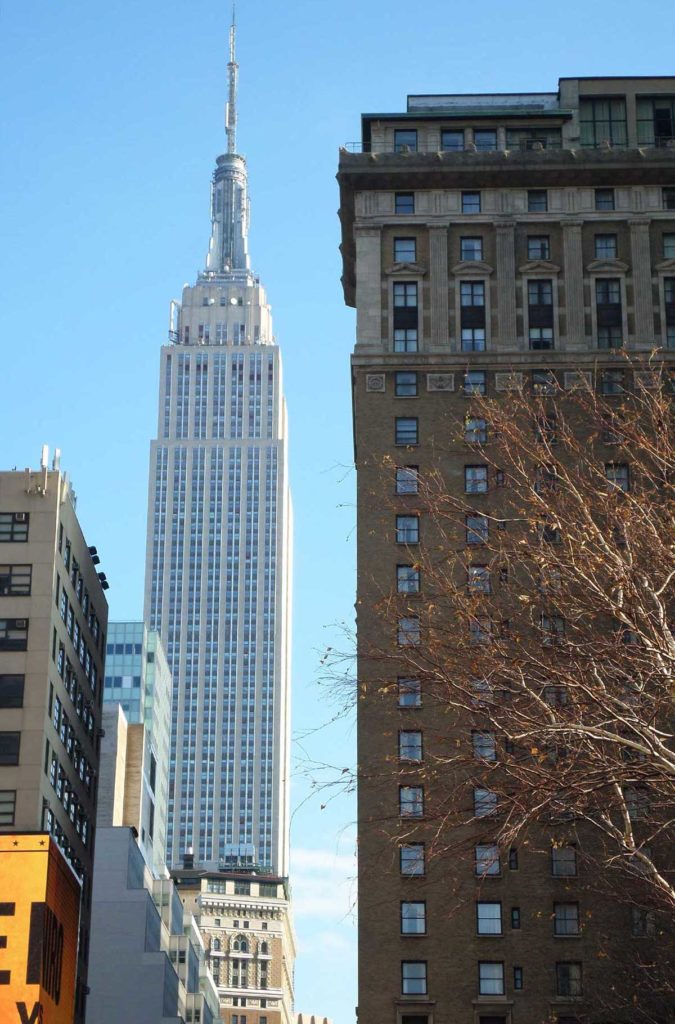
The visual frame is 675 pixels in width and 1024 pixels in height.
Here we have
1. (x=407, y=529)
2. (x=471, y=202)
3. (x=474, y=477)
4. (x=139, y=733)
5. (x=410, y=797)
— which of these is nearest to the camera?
(x=410, y=797)

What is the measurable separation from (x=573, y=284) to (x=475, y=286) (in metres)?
5.10

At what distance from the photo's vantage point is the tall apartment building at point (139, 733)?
16275cm

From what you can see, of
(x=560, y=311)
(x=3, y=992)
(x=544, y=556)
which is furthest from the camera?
(x=560, y=311)

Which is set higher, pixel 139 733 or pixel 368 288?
pixel 368 288

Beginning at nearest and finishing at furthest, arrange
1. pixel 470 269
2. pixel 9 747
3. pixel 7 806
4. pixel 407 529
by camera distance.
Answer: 1. pixel 7 806
2. pixel 407 529
3. pixel 9 747
4. pixel 470 269

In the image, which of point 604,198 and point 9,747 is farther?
point 604,198

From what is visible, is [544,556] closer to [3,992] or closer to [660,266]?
[3,992]

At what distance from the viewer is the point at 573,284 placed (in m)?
93.9

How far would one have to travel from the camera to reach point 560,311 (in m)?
93.4

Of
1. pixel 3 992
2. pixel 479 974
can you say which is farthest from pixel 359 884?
pixel 3 992

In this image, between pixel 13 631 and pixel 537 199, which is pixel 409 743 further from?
pixel 537 199

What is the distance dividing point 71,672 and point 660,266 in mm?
38444

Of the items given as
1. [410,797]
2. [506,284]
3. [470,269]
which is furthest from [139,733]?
[410,797]

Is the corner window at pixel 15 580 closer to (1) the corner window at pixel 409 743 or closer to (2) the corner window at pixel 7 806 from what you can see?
(2) the corner window at pixel 7 806
